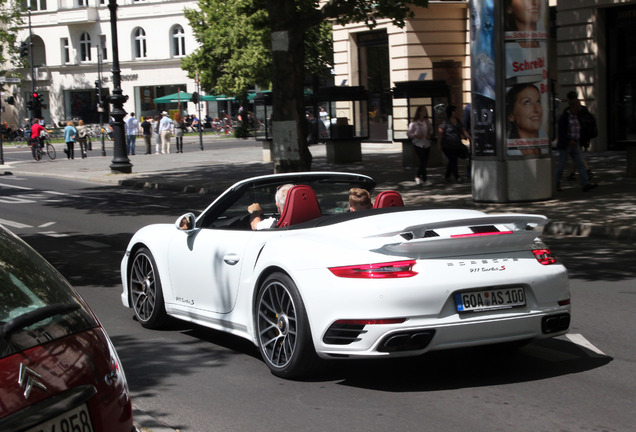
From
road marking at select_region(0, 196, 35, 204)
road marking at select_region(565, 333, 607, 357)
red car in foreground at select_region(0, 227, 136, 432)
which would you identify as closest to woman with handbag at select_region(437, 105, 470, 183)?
road marking at select_region(0, 196, 35, 204)

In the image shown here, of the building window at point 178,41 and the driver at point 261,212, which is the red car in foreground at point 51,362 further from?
the building window at point 178,41

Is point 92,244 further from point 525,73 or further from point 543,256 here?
point 543,256

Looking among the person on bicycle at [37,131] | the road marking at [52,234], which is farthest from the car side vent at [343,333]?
the person on bicycle at [37,131]

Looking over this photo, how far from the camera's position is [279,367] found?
237 inches

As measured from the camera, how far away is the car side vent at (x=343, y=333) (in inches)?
217

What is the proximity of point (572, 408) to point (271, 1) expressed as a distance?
1546 cm

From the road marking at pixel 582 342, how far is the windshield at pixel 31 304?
14.2 ft

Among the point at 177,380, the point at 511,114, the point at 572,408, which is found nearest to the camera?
the point at 572,408

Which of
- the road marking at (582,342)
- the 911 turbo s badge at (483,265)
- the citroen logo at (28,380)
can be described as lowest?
the road marking at (582,342)

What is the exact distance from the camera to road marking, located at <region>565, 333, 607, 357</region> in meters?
6.67

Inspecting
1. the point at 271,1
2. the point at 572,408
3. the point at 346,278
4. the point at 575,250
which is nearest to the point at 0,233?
the point at 346,278

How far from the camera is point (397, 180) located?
23203 millimetres

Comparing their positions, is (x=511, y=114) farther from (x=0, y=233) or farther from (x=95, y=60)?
(x=95, y=60)

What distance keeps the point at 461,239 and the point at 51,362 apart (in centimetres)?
312
